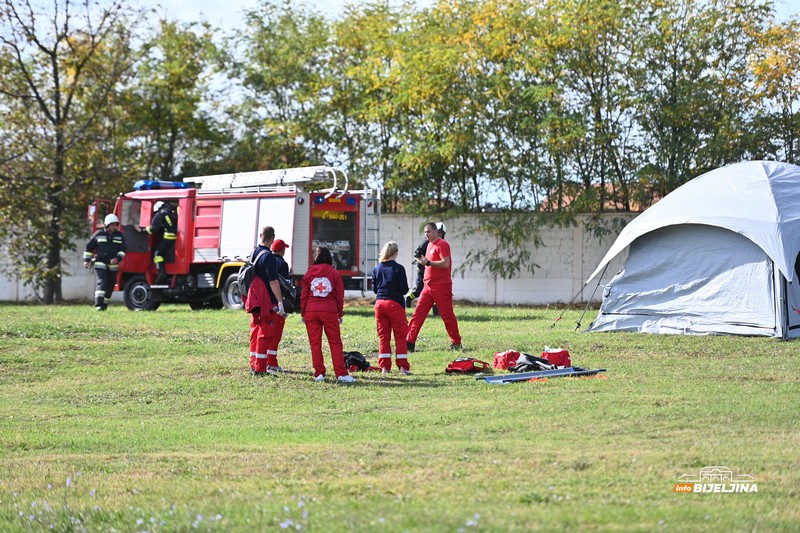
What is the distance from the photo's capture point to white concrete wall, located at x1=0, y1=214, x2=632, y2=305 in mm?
27172

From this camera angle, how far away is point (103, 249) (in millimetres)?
23969

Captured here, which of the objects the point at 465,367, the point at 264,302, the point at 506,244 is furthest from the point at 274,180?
the point at 465,367

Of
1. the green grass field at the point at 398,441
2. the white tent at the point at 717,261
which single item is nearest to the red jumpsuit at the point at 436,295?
the green grass field at the point at 398,441

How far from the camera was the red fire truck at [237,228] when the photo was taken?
2269cm

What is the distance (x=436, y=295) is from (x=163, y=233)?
36.7ft

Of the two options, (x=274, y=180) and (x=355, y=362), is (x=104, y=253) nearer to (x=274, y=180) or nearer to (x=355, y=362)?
(x=274, y=180)

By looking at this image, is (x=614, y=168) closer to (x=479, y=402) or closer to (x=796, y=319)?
(x=796, y=319)

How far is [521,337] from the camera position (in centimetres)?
1659

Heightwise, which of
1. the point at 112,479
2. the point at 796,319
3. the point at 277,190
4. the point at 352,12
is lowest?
the point at 112,479

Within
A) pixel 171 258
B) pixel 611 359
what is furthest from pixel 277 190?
pixel 611 359

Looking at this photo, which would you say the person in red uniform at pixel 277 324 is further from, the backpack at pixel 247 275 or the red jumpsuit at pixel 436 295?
the red jumpsuit at pixel 436 295

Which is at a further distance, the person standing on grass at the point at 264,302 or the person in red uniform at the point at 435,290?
the person in red uniform at the point at 435,290

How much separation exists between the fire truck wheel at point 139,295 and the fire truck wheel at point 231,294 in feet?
6.49

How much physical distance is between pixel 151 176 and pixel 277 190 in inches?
435
